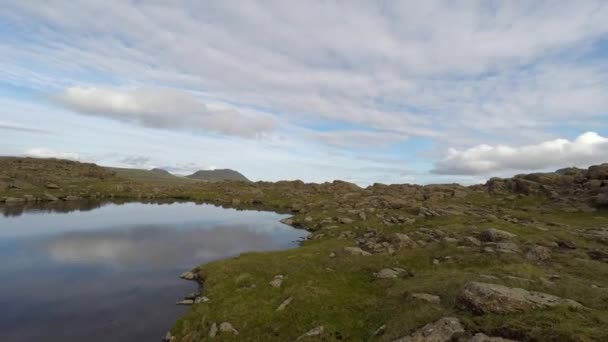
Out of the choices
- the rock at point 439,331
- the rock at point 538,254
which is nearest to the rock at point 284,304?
the rock at point 439,331

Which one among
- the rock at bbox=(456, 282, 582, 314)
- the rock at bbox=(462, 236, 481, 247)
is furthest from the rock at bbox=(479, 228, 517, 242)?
the rock at bbox=(456, 282, 582, 314)

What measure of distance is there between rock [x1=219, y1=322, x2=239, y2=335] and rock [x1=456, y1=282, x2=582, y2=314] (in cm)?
1779

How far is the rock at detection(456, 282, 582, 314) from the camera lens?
20.3 m

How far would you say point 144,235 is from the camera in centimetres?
7356

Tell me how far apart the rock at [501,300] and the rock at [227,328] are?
1779cm

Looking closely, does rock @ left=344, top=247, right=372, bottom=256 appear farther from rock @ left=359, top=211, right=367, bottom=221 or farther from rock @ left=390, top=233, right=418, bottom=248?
rock @ left=359, top=211, right=367, bottom=221

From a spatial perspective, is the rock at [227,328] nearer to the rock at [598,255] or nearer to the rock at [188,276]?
the rock at [188,276]

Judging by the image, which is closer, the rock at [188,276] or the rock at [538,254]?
the rock at [538,254]

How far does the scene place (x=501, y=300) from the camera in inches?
814

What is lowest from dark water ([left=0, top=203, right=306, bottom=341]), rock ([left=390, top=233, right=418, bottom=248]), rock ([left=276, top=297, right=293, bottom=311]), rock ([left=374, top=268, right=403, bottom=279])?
dark water ([left=0, top=203, right=306, bottom=341])

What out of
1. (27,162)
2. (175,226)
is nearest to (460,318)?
(175,226)

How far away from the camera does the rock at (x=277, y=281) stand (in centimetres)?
3582

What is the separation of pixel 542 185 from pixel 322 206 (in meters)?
72.1

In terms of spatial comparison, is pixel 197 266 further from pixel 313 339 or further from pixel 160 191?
pixel 160 191
